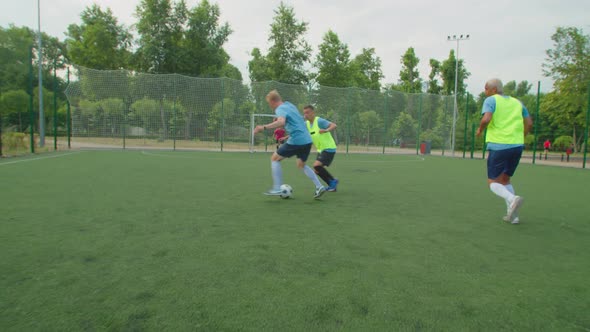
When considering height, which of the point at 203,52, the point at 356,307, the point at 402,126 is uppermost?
the point at 203,52

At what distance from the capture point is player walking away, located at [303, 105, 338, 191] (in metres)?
6.52

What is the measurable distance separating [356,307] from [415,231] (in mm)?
1963

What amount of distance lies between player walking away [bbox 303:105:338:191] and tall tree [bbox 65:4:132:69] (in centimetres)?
3100

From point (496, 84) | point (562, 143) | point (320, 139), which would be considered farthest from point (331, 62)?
point (496, 84)

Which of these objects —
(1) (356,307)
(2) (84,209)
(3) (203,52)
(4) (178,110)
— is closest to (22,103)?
(3) (203,52)

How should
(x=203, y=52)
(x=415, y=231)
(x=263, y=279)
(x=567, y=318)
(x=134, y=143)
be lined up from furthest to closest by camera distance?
(x=203, y=52)
(x=134, y=143)
(x=415, y=231)
(x=263, y=279)
(x=567, y=318)

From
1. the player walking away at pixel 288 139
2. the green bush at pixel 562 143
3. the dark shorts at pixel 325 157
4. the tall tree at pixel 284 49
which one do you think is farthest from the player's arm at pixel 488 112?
the tall tree at pixel 284 49

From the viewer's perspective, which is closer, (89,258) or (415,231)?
(89,258)

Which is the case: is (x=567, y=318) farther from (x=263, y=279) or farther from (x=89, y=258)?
(x=89, y=258)

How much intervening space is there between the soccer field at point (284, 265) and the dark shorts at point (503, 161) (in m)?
0.59

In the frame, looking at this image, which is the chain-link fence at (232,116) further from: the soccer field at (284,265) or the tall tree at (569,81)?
the soccer field at (284,265)

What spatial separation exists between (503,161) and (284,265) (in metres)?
3.22

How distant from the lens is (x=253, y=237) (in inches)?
135

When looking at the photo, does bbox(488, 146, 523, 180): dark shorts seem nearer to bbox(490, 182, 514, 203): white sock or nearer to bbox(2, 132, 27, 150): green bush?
bbox(490, 182, 514, 203): white sock
